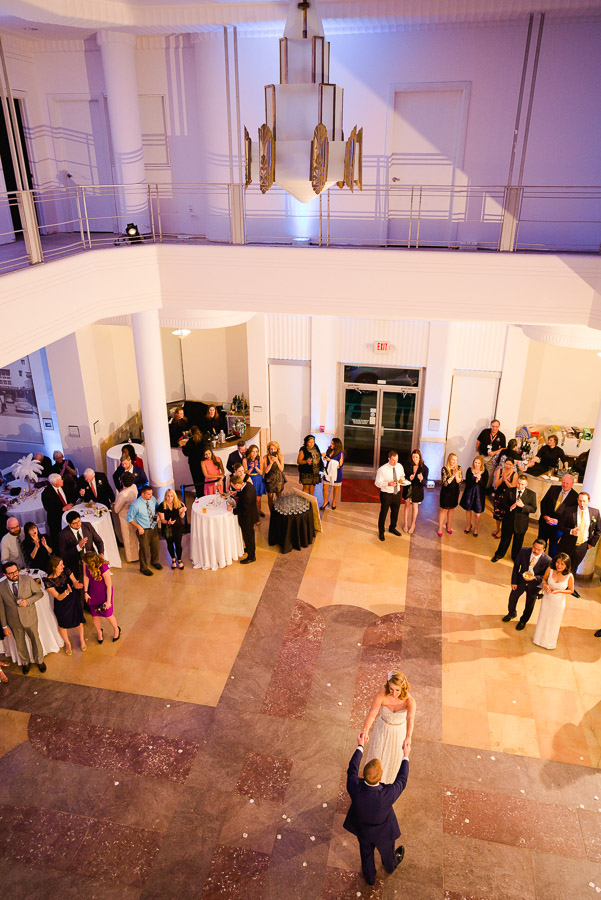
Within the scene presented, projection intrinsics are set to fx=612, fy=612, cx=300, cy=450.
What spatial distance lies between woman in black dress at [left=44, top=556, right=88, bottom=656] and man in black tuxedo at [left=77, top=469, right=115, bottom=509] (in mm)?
1925

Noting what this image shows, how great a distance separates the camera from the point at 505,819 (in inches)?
208

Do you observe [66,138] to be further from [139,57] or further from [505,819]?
[505,819]

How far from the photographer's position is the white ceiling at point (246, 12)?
795 centimetres

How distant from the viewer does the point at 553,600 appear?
6.88 meters

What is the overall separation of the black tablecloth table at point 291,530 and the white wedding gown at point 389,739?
417 centimetres

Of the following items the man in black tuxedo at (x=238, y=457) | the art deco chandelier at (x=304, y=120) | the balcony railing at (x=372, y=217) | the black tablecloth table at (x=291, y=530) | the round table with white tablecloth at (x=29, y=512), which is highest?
the art deco chandelier at (x=304, y=120)

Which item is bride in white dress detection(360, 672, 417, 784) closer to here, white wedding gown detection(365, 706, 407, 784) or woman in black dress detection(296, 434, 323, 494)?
white wedding gown detection(365, 706, 407, 784)

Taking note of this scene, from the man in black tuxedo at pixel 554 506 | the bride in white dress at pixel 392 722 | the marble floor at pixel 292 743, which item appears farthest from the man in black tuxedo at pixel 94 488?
the man in black tuxedo at pixel 554 506

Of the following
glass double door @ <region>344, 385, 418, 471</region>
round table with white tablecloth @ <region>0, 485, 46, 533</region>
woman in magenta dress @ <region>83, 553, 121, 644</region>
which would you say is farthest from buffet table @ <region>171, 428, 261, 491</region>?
woman in magenta dress @ <region>83, 553, 121, 644</region>

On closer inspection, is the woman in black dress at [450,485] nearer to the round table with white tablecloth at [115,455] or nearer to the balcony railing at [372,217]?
the balcony railing at [372,217]

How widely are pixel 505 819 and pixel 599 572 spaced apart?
437 centimetres

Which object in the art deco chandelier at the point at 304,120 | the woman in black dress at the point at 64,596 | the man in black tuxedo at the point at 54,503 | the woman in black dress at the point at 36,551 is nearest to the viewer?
the art deco chandelier at the point at 304,120

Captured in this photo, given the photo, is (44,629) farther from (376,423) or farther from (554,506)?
(376,423)

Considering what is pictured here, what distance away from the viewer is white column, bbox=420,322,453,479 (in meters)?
10.7
